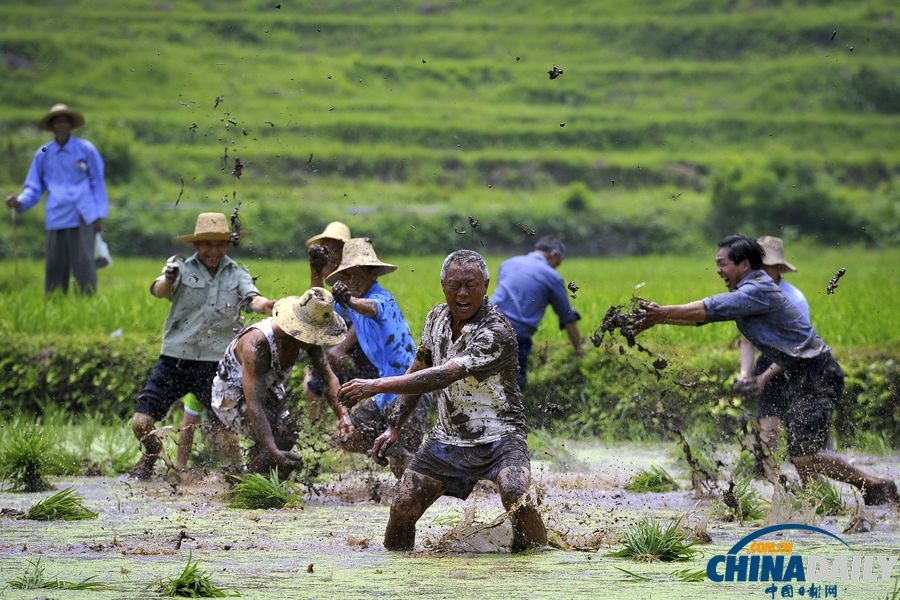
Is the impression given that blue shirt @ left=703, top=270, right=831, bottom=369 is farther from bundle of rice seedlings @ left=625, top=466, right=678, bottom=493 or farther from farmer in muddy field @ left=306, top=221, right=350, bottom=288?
farmer in muddy field @ left=306, top=221, right=350, bottom=288

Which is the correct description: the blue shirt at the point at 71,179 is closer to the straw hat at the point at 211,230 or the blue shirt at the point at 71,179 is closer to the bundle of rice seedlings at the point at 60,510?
the straw hat at the point at 211,230

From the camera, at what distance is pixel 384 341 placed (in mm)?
8578

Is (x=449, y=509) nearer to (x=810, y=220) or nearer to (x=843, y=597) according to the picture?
(x=843, y=597)

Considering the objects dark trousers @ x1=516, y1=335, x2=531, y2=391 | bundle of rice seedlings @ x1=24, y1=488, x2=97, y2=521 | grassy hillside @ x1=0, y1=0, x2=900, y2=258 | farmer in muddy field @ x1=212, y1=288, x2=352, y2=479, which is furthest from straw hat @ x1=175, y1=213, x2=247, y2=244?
grassy hillside @ x1=0, y1=0, x2=900, y2=258

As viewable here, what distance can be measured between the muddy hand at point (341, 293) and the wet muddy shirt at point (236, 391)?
1.34 ft

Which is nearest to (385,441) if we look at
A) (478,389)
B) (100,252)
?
(478,389)

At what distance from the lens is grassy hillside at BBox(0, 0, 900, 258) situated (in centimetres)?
3244

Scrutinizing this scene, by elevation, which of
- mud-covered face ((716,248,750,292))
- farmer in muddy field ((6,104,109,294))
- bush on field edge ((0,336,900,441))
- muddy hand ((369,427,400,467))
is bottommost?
muddy hand ((369,427,400,467))

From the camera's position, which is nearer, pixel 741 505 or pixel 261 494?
pixel 741 505

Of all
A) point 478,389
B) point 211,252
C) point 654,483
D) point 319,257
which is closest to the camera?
point 478,389

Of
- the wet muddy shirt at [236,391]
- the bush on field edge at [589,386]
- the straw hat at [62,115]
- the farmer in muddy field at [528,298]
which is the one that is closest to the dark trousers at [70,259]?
the straw hat at [62,115]

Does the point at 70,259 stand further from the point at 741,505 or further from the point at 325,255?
the point at 741,505

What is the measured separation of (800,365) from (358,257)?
8.27 feet

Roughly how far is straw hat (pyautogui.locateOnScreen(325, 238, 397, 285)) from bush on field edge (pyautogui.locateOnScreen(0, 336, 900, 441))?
256 cm
